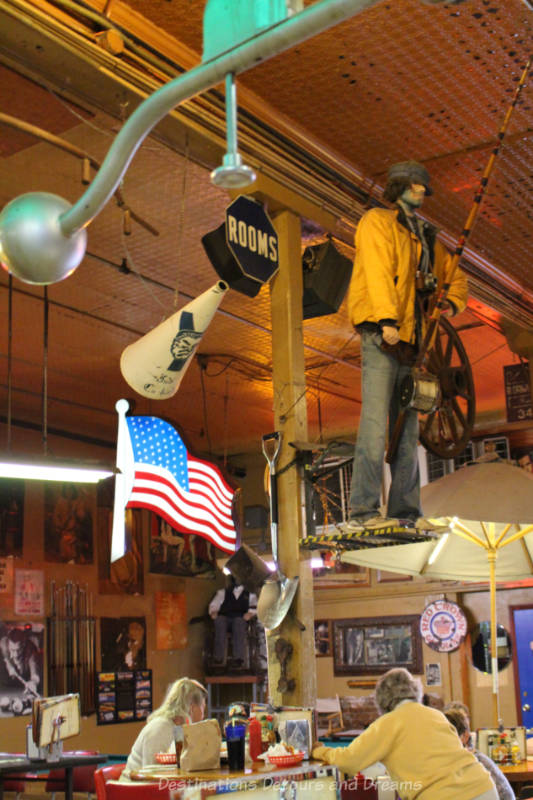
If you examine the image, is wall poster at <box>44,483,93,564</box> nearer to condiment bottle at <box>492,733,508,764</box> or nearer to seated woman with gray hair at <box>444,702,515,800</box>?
seated woman with gray hair at <box>444,702,515,800</box>

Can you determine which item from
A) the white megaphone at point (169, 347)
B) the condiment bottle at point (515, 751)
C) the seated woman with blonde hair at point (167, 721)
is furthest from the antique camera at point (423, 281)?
the condiment bottle at point (515, 751)

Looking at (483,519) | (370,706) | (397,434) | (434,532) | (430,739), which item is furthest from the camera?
(370,706)

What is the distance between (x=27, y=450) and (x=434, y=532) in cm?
812

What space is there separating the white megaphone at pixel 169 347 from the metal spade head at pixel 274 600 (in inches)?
52.8

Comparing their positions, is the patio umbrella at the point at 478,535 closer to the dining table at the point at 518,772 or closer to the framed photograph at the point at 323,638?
the dining table at the point at 518,772

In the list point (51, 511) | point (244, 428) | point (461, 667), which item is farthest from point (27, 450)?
point (461, 667)

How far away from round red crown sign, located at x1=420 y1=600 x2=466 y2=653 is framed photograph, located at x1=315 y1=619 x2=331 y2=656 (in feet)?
5.05

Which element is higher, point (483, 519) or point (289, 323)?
point (289, 323)

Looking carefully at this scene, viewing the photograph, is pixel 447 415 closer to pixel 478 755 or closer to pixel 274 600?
pixel 274 600

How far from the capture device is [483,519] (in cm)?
640

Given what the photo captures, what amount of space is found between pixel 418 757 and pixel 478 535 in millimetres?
3207

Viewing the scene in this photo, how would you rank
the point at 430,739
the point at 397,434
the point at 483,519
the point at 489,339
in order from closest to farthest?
the point at 430,739, the point at 397,434, the point at 483,519, the point at 489,339

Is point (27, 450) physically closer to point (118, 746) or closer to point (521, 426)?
point (118, 746)

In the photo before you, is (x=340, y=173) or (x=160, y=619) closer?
(x=340, y=173)
